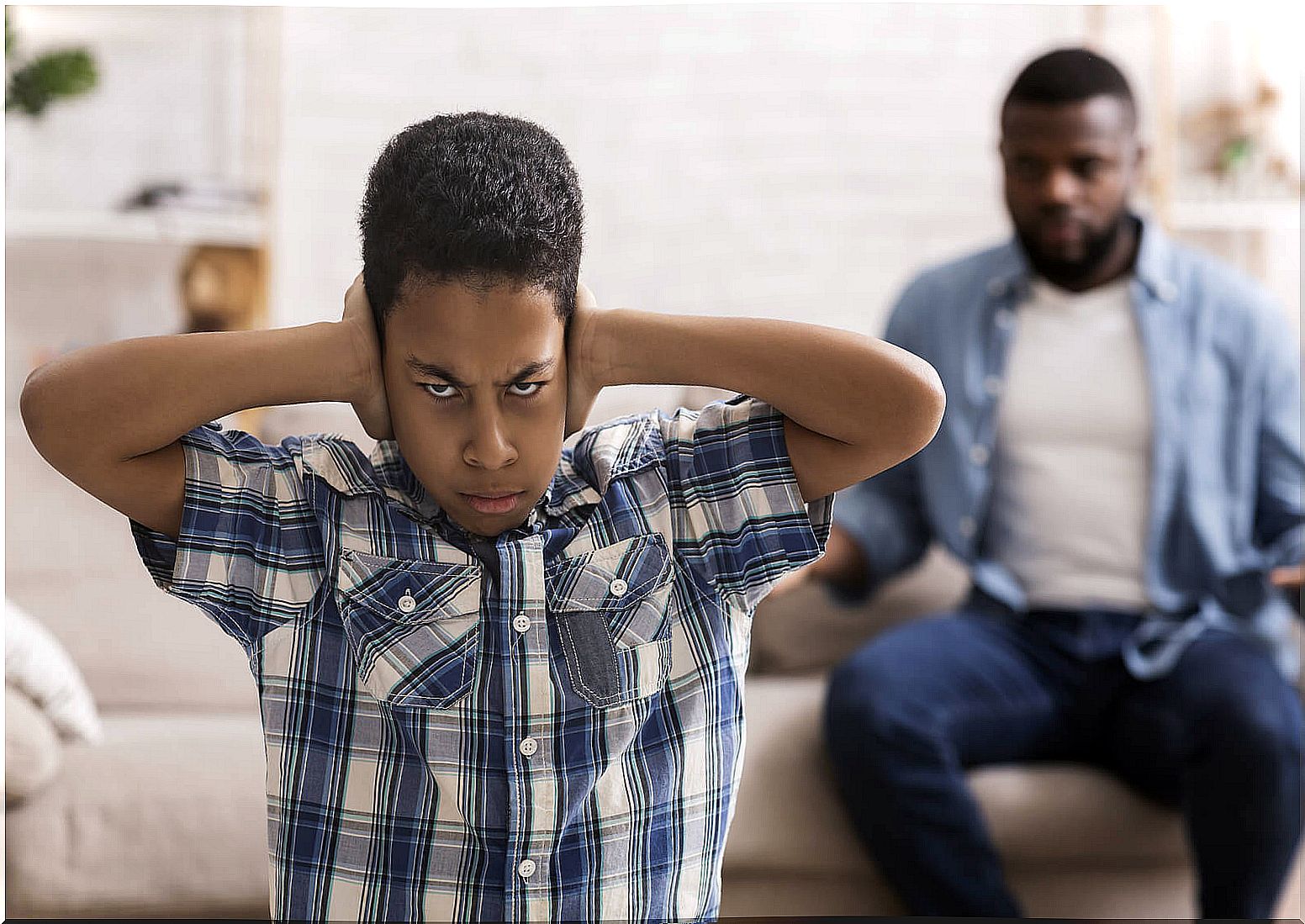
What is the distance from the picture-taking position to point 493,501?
0.56 m

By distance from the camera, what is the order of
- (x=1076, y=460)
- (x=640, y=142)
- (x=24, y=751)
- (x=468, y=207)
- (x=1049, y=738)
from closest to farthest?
(x=468, y=207), (x=24, y=751), (x=1049, y=738), (x=1076, y=460), (x=640, y=142)

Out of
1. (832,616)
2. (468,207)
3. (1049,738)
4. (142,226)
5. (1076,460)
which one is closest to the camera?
(468,207)

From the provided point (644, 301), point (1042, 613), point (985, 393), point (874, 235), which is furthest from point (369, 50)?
point (1042, 613)

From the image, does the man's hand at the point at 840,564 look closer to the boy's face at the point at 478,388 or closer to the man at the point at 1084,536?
the man at the point at 1084,536

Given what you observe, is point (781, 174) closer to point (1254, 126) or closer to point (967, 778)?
point (1254, 126)

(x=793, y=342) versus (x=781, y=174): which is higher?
(x=781, y=174)

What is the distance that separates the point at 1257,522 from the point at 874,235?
78 centimetres

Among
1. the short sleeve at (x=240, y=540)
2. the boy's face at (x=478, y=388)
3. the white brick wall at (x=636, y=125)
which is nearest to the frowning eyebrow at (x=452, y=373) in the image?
the boy's face at (x=478, y=388)

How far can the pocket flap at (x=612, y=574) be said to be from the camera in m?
0.59

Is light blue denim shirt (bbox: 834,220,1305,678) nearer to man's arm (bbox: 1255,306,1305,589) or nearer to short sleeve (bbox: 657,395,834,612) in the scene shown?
man's arm (bbox: 1255,306,1305,589)

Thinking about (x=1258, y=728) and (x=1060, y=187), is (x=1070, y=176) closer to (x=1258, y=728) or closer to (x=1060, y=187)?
(x=1060, y=187)

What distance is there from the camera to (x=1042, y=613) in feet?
4.10

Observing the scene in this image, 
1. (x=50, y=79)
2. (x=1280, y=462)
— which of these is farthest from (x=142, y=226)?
(x=1280, y=462)

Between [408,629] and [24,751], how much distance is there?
26.1 inches
